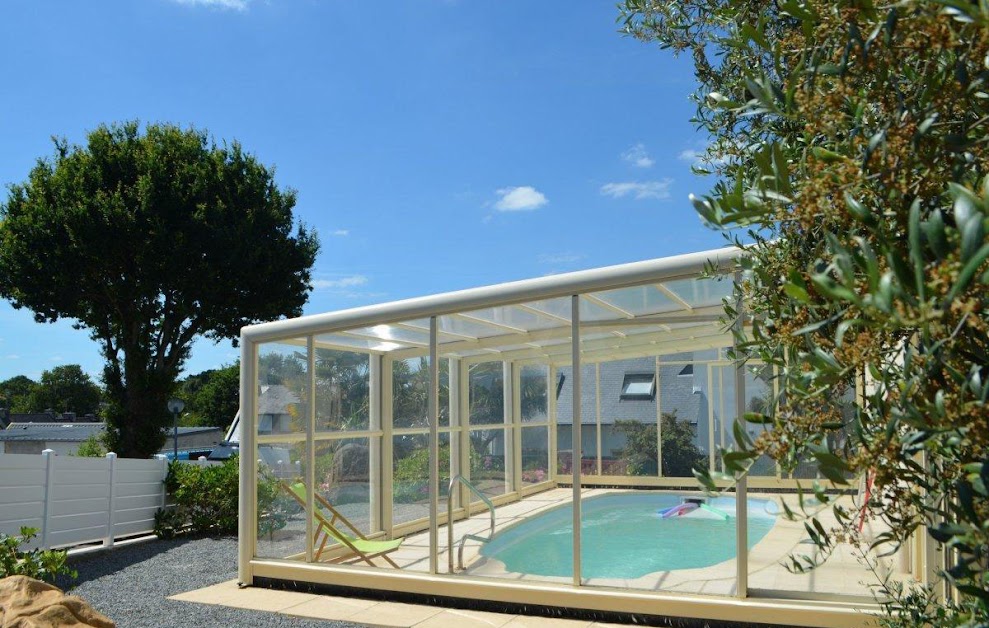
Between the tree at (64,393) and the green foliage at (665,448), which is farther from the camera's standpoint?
the tree at (64,393)

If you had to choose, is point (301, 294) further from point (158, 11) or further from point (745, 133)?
point (745, 133)

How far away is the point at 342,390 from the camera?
906 centimetres

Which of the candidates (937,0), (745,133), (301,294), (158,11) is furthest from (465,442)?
(301,294)

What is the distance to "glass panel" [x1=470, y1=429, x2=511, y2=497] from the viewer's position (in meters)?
8.69

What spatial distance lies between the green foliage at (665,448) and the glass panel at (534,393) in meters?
1.02

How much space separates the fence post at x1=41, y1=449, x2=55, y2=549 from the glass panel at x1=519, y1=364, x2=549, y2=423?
616 cm

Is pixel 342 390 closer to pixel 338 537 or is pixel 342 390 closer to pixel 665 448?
pixel 338 537

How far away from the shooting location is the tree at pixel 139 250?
1712 cm

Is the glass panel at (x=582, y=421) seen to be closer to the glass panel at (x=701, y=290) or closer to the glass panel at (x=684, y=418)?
the glass panel at (x=684, y=418)

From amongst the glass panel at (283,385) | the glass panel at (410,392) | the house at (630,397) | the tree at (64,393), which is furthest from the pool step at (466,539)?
the tree at (64,393)

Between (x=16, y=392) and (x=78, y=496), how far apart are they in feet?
263

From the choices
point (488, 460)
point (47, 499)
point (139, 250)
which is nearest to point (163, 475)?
point (47, 499)

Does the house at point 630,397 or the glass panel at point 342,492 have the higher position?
the house at point 630,397

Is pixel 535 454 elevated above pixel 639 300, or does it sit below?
below
